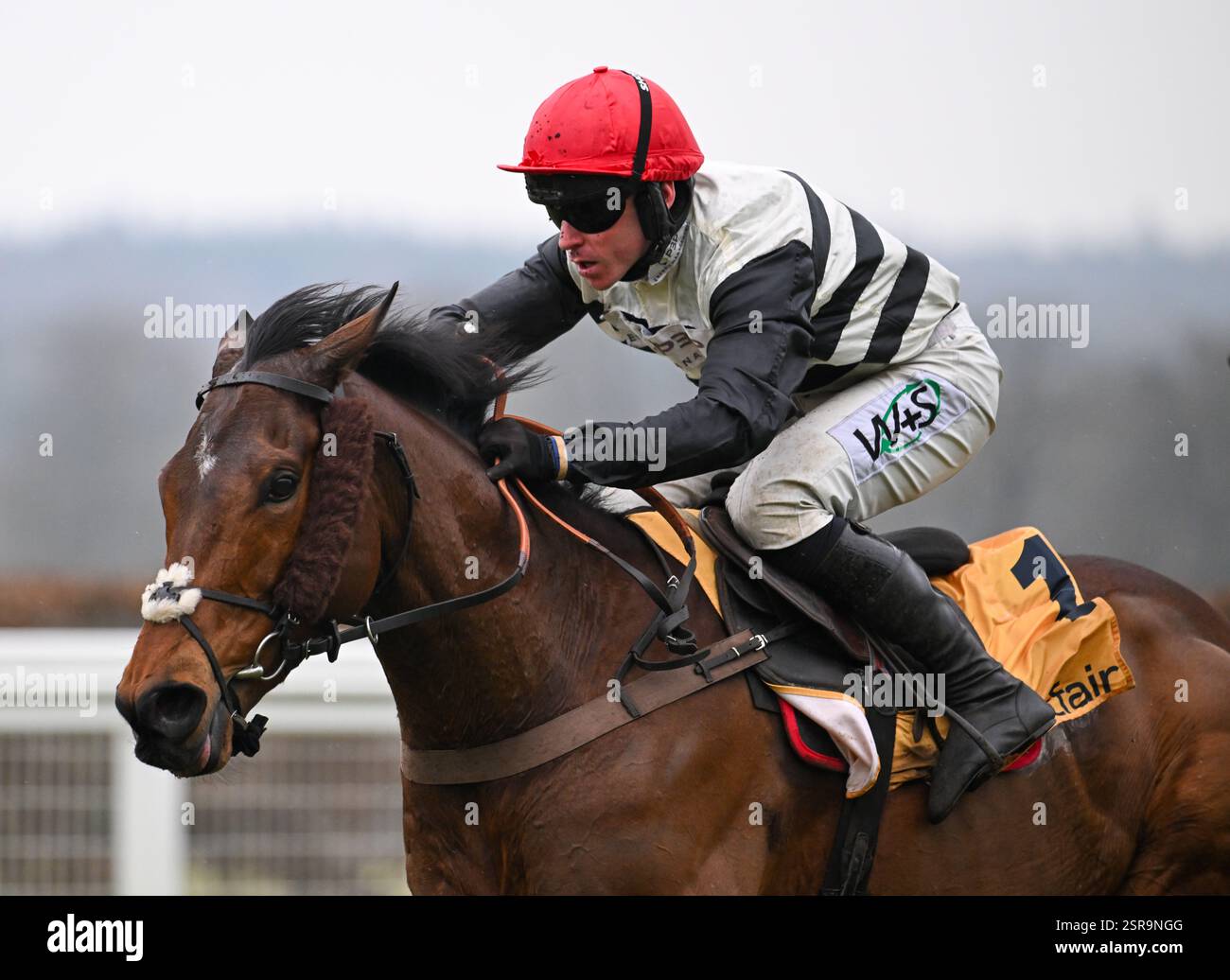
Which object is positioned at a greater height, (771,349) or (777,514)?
(771,349)

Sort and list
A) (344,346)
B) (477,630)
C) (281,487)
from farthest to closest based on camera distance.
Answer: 1. (477,630)
2. (344,346)
3. (281,487)

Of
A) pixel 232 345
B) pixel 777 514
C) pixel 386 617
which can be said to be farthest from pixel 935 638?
pixel 232 345

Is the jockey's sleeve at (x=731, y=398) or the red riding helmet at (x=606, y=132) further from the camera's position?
the red riding helmet at (x=606, y=132)

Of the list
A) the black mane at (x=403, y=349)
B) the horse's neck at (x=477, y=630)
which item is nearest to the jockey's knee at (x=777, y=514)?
the horse's neck at (x=477, y=630)

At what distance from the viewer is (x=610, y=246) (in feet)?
10.5

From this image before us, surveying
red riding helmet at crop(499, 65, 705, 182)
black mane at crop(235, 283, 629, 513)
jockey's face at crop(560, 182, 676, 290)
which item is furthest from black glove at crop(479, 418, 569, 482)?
red riding helmet at crop(499, 65, 705, 182)

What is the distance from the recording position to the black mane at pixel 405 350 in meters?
2.85

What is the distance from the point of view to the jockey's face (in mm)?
3188

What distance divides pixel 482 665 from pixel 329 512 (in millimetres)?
529

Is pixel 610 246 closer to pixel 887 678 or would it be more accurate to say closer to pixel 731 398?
pixel 731 398

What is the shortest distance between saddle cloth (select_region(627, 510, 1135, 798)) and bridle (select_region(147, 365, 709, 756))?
0.14 m

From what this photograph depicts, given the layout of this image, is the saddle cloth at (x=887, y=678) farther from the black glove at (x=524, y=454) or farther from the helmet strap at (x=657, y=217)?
the helmet strap at (x=657, y=217)

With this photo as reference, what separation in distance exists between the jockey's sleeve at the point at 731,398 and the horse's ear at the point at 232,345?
74 centimetres
